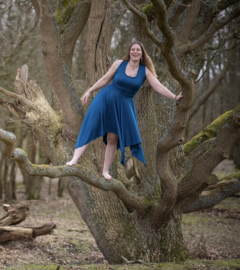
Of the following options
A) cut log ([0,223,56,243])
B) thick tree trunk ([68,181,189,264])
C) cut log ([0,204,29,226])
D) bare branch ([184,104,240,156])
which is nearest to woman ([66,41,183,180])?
thick tree trunk ([68,181,189,264])

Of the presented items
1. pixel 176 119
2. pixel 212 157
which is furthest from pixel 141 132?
pixel 176 119

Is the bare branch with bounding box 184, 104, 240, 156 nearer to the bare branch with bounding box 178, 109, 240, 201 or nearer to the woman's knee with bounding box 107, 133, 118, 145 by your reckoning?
the bare branch with bounding box 178, 109, 240, 201

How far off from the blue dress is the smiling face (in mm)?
146

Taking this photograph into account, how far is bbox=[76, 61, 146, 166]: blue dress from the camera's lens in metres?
4.54

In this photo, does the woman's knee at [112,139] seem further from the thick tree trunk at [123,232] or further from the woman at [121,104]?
the thick tree trunk at [123,232]

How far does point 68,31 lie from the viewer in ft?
22.5

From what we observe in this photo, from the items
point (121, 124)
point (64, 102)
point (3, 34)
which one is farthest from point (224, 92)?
point (121, 124)

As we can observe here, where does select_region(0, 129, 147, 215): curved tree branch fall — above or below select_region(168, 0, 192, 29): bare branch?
below

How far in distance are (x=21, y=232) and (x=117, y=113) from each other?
3.93 m

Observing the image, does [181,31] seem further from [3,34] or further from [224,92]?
[224,92]

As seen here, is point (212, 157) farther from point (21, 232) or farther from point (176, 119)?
point (21, 232)

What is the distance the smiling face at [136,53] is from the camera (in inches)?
179

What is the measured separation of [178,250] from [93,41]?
3.88m

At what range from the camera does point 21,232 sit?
23.9ft
